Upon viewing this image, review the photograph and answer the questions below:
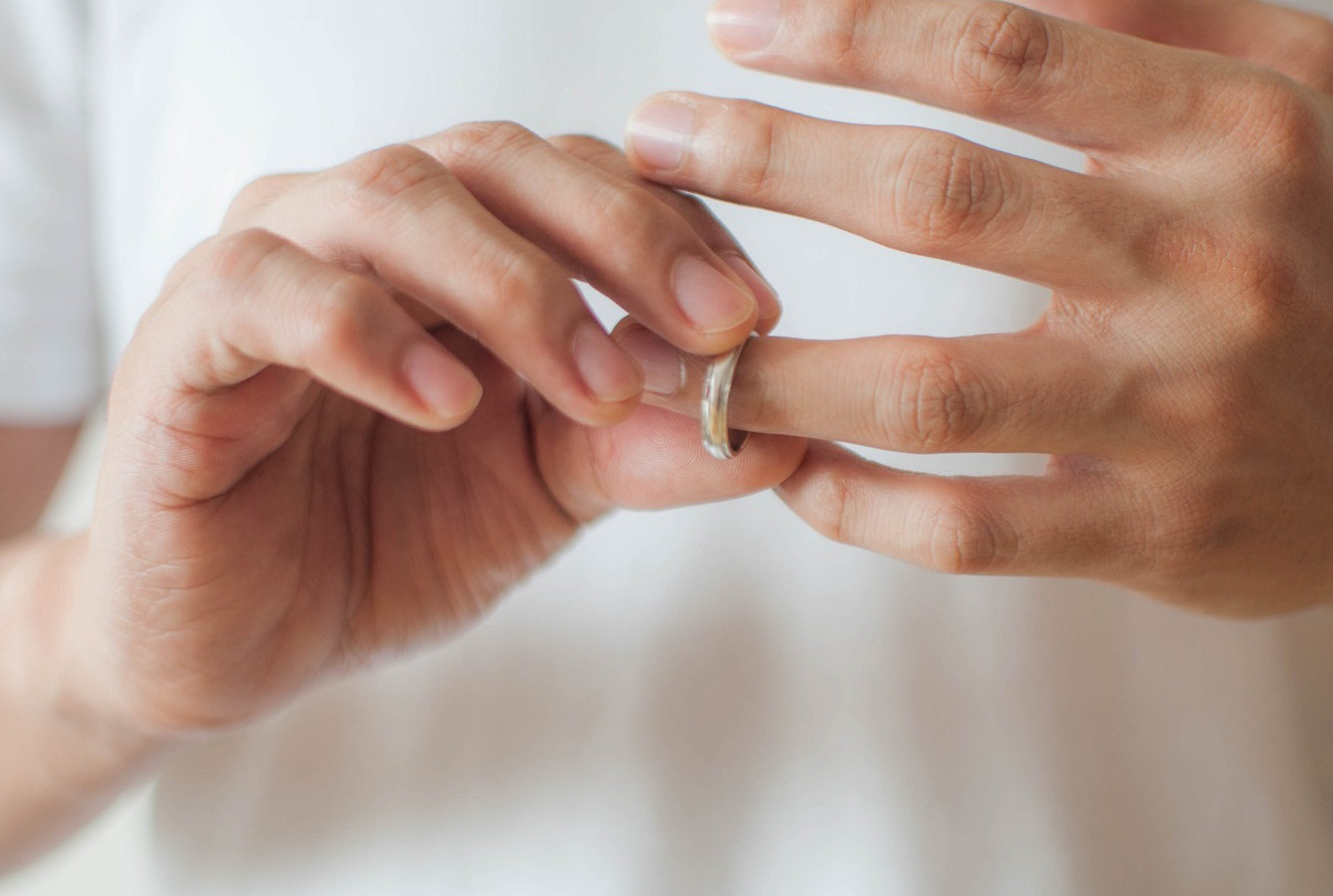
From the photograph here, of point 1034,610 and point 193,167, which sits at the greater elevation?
point 193,167

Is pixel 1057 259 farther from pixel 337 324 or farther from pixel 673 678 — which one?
pixel 673 678

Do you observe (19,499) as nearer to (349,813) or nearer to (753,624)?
(349,813)

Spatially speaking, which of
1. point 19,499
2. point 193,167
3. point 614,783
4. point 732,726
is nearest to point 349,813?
point 614,783

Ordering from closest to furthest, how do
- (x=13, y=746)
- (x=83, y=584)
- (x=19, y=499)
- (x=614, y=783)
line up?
(x=83, y=584) → (x=13, y=746) → (x=614, y=783) → (x=19, y=499)

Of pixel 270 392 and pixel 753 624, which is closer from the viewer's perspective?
pixel 270 392

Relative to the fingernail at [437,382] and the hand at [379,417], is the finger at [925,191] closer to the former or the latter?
the hand at [379,417]

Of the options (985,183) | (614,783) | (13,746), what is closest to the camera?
(985,183)

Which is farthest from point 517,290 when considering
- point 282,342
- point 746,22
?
point 746,22

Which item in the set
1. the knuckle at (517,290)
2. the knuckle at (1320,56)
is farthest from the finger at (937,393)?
the knuckle at (1320,56)
